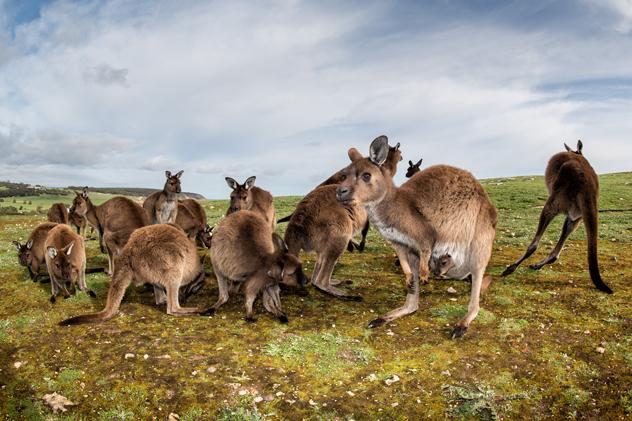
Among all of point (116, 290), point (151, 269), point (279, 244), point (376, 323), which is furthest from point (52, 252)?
point (376, 323)

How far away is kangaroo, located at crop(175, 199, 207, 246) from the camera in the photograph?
1191cm

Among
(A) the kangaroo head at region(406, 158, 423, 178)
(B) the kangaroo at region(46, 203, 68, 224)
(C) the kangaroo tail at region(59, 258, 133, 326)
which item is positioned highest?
(A) the kangaroo head at region(406, 158, 423, 178)

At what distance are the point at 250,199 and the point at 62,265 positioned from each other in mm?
4371

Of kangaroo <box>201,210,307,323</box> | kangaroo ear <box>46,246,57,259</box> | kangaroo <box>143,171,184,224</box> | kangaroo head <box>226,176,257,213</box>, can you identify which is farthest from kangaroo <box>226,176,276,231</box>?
kangaroo ear <box>46,246,57,259</box>

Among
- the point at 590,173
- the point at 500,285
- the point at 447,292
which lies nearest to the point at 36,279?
the point at 447,292

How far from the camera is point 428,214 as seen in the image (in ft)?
20.7

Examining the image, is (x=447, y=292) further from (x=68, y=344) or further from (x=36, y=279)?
(x=36, y=279)

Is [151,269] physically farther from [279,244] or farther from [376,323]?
[376,323]

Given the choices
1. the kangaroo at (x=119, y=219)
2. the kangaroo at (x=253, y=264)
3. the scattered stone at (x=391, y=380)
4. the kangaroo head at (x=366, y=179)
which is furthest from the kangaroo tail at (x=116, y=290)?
the scattered stone at (x=391, y=380)

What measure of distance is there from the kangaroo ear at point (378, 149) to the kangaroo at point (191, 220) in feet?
22.7

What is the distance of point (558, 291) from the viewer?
7906 mm

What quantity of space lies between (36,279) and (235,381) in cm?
610

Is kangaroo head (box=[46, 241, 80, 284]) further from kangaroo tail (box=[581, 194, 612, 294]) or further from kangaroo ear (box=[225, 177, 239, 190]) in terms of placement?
kangaroo tail (box=[581, 194, 612, 294])

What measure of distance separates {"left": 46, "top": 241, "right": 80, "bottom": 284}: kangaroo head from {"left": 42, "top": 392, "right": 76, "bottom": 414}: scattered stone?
349 centimetres
